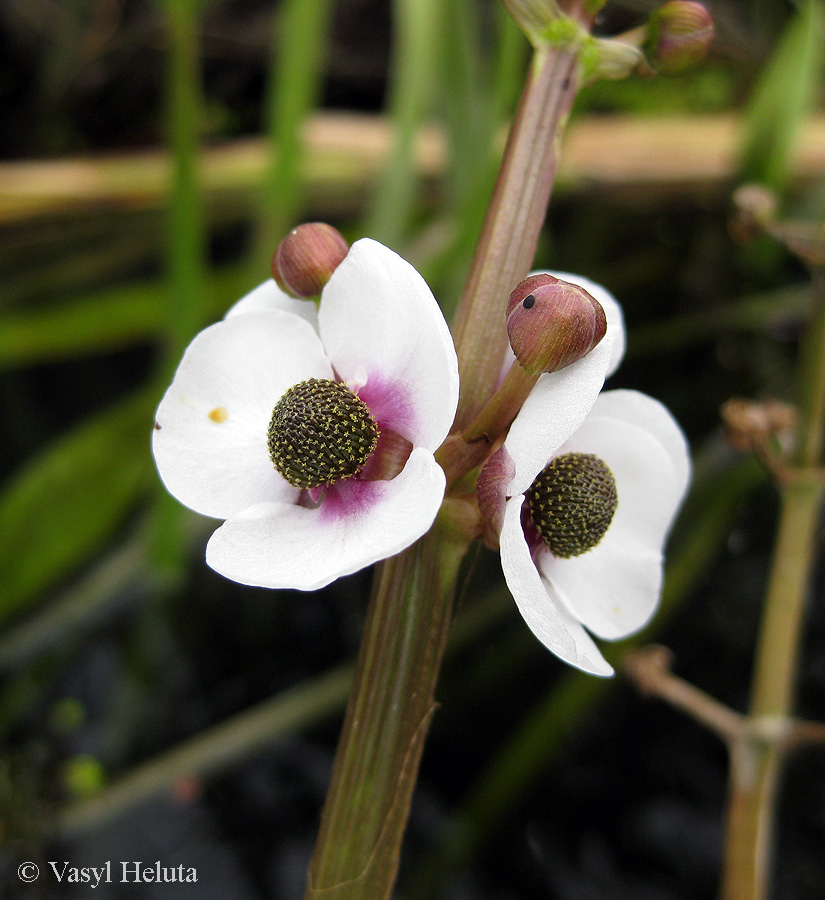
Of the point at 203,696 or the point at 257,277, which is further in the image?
the point at 257,277

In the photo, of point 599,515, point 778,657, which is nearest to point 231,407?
point 599,515

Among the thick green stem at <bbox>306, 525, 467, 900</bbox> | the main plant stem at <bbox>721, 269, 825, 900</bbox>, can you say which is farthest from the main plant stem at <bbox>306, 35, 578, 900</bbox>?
the main plant stem at <bbox>721, 269, 825, 900</bbox>

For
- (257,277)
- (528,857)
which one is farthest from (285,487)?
(257,277)

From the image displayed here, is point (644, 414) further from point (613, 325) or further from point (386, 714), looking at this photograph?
point (386, 714)

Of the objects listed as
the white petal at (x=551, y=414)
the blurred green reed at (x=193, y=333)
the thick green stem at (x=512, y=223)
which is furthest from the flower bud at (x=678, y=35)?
the blurred green reed at (x=193, y=333)

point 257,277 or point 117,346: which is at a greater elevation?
point 257,277

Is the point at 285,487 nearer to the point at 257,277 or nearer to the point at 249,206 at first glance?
the point at 257,277
